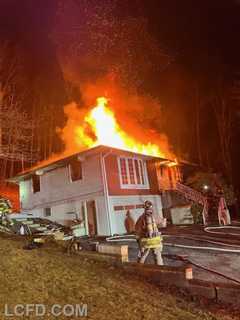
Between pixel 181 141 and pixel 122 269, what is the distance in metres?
35.9

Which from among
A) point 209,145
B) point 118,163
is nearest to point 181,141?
point 209,145

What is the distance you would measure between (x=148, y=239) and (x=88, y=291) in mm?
3049

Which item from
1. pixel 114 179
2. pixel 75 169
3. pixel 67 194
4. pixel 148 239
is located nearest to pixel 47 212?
pixel 67 194

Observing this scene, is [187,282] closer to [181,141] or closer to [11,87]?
[11,87]

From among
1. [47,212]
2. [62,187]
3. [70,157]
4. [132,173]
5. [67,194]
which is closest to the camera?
[70,157]

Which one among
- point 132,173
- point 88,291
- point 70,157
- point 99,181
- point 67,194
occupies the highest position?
point 70,157

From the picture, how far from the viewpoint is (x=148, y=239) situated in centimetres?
833

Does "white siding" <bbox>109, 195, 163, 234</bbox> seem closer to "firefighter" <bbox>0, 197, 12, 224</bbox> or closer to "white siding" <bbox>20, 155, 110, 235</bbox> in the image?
"white siding" <bbox>20, 155, 110, 235</bbox>

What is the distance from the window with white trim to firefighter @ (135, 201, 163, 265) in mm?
11168

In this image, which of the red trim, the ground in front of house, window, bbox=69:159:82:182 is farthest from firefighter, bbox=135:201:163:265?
window, bbox=69:159:82:182

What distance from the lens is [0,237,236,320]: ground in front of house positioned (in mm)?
4875

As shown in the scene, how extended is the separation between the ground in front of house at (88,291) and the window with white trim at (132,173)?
1277 centimetres

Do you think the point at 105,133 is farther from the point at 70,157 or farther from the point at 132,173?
the point at 70,157

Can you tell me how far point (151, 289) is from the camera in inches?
238
